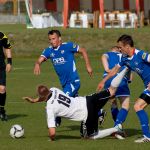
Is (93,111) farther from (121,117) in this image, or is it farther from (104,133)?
(121,117)

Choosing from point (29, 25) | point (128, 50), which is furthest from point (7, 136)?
point (29, 25)

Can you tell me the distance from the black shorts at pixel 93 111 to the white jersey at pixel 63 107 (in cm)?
9

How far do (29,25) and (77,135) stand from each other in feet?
113

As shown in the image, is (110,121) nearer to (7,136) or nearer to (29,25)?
(7,136)

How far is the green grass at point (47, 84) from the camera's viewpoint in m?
11.7

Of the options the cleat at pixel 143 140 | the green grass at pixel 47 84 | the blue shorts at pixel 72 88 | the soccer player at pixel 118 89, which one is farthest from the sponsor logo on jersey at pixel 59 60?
the cleat at pixel 143 140

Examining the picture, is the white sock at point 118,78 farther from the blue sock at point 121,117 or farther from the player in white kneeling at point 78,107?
the blue sock at point 121,117

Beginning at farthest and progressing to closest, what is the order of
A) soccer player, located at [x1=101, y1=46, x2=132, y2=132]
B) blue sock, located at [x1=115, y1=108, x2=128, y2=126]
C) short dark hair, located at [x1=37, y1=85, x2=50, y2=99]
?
soccer player, located at [x1=101, y1=46, x2=132, y2=132] → blue sock, located at [x1=115, y1=108, x2=128, y2=126] → short dark hair, located at [x1=37, y1=85, x2=50, y2=99]

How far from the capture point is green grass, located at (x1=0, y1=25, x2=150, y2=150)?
1175 cm

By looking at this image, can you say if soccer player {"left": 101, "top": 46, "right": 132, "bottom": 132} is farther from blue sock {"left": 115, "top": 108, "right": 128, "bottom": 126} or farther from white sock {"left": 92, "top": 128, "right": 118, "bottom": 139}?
white sock {"left": 92, "top": 128, "right": 118, "bottom": 139}

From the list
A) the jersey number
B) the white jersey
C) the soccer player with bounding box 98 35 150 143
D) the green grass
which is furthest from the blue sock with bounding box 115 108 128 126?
the jersey number

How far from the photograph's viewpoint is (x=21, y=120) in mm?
15266

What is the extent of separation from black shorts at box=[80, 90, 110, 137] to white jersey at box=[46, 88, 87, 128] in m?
0.09

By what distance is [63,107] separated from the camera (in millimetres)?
11977
